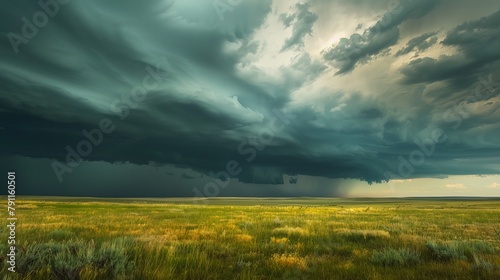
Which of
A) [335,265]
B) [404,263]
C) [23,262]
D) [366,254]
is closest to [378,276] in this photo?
[335,265]

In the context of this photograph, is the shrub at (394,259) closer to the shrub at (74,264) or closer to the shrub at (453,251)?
the shrub at (453,251)

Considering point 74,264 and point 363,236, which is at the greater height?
point 74,264

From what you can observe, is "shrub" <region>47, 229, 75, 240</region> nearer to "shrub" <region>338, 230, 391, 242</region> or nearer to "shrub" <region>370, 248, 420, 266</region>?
"shrub" <region>370, 248, 420, 266</region>

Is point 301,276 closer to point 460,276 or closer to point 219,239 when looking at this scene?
point 460,276

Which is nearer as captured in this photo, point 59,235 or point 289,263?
point 289,263

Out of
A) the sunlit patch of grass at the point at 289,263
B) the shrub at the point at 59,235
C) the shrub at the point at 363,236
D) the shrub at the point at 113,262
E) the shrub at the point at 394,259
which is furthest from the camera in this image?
the shrub at the point at 363,236

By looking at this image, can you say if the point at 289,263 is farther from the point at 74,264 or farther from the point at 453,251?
the point at 453,251

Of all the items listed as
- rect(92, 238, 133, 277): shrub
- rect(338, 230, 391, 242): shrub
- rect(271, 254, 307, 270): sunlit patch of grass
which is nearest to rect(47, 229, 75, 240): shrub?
rect(92, 238, 133, 277): shrub

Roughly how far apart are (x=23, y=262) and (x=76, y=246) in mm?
2388

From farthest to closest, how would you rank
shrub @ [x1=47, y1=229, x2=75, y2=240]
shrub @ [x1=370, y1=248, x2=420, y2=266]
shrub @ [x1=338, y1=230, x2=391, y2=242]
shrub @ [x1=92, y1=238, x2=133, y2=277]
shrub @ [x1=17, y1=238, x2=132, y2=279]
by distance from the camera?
shrub @ [x1=338, y1=230, x2=391, y2=242] → shrub @ [x1=47, y1=229, x2=75, y2=240] → shrub @ [x1=370, y1=248, x2=420, y2=266] → shrub @ [x1=92, y1=238, x2=133, y2=277] → shrub @ [x1=17, y1=238, x2=132, y2=279]

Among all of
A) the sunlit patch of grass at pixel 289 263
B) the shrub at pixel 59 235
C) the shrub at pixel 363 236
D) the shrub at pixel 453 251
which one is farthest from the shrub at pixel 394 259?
the shrub at pixel 59 235

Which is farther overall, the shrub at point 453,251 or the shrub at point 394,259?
the shrub at point 453,251

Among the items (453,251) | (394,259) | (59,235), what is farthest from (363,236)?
(59,235)

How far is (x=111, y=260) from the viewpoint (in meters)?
6.55
